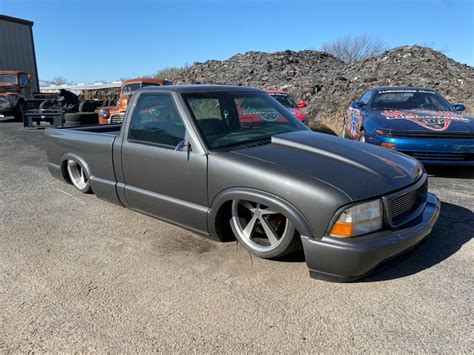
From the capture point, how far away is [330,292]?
2783 mm

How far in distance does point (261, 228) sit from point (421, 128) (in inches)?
144

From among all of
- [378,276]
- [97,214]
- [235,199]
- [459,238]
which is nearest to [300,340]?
[378,276]

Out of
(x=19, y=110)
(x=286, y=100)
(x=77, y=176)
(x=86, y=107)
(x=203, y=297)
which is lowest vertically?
(x=203, y=297)

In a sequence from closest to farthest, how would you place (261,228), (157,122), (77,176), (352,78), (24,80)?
(261,228) < (157,122) < (77,176) < (352,78) < (24,80)

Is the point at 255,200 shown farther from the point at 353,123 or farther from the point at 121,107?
the point at 121,107

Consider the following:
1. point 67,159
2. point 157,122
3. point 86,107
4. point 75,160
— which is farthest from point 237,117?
point 86,107

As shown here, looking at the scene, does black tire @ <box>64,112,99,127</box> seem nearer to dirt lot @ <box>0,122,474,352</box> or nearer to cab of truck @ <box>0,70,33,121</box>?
cab of truck @ <box>0,70,33,121</box>

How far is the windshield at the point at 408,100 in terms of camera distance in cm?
683

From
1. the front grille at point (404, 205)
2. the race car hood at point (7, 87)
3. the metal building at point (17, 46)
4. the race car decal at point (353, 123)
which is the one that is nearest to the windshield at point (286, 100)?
the race car decal at point (353, 123)

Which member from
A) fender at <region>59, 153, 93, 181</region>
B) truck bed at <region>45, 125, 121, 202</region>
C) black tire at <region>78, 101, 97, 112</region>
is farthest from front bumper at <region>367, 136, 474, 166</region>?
black tire at <region>78, 101, 97, 112</region>

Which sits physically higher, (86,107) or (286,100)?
(286,100)

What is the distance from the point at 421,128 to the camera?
5.62m

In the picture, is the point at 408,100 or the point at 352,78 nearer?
the point at 408,100

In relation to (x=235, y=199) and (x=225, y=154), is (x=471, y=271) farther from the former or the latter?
(x=225, y=154)
